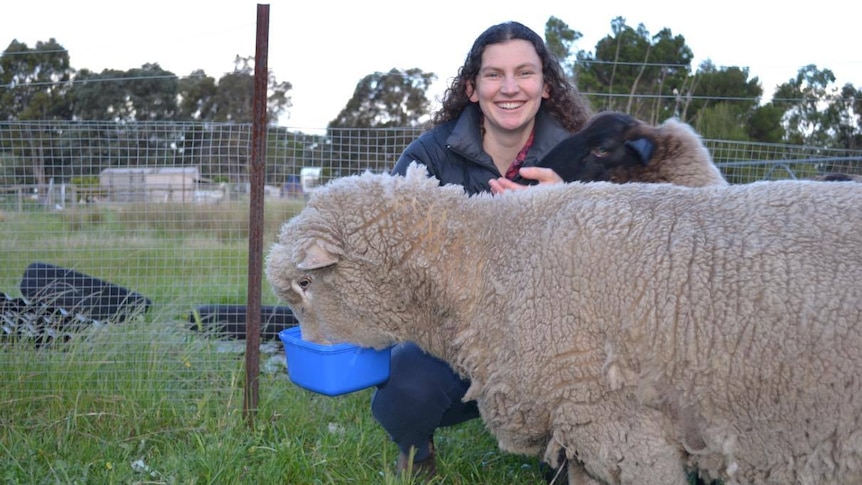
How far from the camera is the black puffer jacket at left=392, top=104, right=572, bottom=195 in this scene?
327 cm

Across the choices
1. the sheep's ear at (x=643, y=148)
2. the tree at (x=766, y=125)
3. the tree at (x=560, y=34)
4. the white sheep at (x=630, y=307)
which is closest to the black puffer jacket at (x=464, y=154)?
the sheep's ear at (x=643, y=148)

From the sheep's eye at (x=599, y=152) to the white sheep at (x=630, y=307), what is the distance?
80 cm

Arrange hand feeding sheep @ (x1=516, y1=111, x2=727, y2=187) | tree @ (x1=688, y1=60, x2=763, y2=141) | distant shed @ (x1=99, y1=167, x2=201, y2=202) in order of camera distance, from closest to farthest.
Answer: hand feeding sheep @ (x1=516, y1=111, x2=727, y2=187)
distant shed @ (x1=99, y1=167, x2=201, y2=202)
tree @ (x1=688, y1=60, x2=763, y2=141)

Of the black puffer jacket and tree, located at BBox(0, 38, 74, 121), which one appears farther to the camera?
tree, located at BBox(0, 38, 74, 121)

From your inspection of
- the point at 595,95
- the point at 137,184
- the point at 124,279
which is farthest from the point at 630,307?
the point at 595,95

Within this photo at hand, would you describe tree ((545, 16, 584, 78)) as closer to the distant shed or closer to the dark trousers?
the distant shed

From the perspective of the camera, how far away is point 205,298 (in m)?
5.82

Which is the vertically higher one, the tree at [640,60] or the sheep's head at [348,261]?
the tree at [640,60]

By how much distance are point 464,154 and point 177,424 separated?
6.65ft

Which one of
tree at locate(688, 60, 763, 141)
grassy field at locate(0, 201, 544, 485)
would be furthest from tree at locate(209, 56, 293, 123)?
grassy field at locate(0, 201, 544, 485)

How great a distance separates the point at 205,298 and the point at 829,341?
4.93 meters

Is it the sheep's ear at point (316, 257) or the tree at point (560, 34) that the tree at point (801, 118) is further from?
the sheep's ear at point (316, 257)

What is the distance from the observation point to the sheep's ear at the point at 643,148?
118 inches

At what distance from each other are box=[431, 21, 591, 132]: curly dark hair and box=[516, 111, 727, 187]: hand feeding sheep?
0.29m
